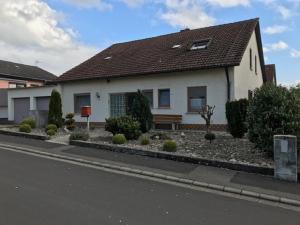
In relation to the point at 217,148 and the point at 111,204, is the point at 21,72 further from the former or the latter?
the point at 111,204

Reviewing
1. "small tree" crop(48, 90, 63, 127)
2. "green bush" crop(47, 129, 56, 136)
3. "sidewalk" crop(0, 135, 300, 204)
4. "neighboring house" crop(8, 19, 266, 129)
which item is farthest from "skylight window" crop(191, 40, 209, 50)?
"sidewalk" crop(0, 135, 300, 204)

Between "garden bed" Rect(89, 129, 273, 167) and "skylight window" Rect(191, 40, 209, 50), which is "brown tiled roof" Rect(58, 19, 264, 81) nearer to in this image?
"skylight window" Rect(191, 40, 209, 50)

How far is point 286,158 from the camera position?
374 inches

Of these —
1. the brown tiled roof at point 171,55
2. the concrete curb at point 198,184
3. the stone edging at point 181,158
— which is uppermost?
the brown tiled roof at point 171,55

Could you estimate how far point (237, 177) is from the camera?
374 inches

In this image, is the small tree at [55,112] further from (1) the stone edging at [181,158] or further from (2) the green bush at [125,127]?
(1) the stone edging at [181,158]

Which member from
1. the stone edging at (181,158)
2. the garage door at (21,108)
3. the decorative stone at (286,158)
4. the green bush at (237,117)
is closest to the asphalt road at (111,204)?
the decorative stone at (286,158)

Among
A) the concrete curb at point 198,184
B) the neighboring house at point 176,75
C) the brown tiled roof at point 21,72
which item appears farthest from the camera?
the brown tiled roof at point 21,72

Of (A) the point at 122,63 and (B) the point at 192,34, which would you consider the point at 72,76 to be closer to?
(A) the point at 122,63

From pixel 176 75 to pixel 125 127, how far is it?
6030 millimetres

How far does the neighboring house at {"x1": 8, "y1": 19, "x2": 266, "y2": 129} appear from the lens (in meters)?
18.5

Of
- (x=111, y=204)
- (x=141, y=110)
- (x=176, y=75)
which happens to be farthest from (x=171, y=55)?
(x=111, y=204)

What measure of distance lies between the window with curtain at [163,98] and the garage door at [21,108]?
10.8 metres

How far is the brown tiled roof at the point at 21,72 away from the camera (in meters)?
35.9
